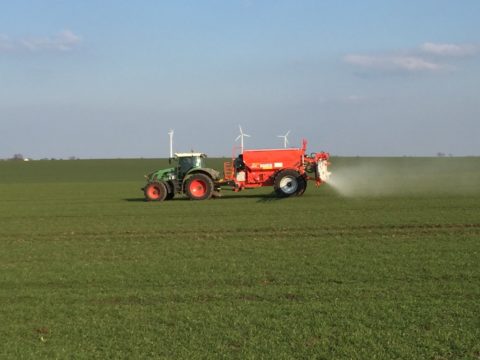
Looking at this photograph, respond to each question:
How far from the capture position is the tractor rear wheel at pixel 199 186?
28.6 m

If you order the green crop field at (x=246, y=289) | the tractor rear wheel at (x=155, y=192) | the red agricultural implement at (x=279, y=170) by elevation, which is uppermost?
the red agricultural implement at (x=279, y=170)

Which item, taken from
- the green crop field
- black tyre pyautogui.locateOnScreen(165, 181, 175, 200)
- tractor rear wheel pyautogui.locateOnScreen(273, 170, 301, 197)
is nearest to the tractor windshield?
black tyre pyautogui.locateOnScreen(165, 181, 175, 200)

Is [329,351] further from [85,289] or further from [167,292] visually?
[85,289]

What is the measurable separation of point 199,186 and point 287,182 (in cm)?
387

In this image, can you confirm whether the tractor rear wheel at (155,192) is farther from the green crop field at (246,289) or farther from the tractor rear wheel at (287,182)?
the green crop field at (246,289)

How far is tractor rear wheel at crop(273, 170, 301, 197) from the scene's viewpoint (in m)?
28.2

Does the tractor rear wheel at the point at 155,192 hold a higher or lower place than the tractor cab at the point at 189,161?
lower

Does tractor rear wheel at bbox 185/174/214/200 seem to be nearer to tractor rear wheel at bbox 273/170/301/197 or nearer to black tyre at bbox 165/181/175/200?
black tyre at bbox 165/181/175/200

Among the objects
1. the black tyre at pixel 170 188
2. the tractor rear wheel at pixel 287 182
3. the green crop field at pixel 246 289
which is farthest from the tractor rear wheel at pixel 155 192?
the green crop field at pixel 246 289

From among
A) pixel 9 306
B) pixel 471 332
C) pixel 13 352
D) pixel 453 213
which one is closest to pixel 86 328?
Answer: pixel 13 352

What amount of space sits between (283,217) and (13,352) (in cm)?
1401

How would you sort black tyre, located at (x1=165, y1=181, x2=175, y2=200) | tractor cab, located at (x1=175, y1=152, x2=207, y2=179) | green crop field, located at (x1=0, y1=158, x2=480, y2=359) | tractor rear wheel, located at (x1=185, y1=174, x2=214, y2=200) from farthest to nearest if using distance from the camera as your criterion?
black tyre, located at (x1=165, y1=181, x2=175, y2=200) → tractor cab, located at (x1=175, y1=152, x2=207, y2=179) → tractor rear wheel, located at (x1=185, y1=174, x2=214, y2=200) → green crop field, located at (x1=0, y1=158, x2=480, y2=359)

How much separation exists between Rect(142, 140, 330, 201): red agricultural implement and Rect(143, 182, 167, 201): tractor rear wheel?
27 centimetres

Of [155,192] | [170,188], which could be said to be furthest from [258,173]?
[155,192]
